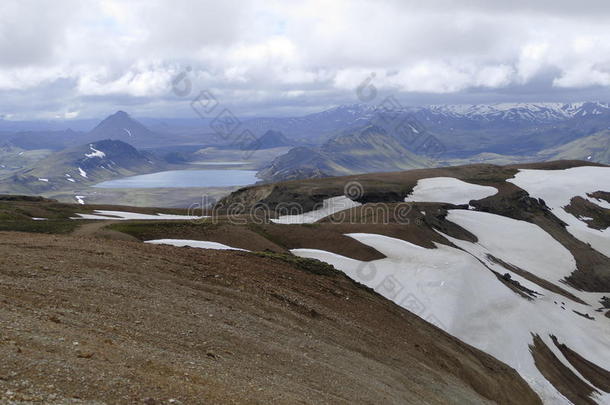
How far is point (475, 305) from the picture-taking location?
50.8 m

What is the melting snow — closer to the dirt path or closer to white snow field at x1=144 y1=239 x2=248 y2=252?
white snow field at x1=144 y1=239 x2=248 y2=252

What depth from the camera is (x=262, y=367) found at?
61.7 feet

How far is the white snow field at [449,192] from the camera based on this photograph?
118894mm

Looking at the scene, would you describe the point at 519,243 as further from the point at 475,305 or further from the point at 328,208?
the point at 475,305

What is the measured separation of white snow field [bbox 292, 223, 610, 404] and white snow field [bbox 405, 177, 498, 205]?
166 ft

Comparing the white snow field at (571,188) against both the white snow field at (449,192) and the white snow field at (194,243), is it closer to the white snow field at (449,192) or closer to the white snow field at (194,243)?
the white snow field at (449,192)

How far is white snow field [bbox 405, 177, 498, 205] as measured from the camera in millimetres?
118894

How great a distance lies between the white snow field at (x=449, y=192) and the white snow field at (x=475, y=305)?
50.7 meters

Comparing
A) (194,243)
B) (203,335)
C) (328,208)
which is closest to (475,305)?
(194,243)

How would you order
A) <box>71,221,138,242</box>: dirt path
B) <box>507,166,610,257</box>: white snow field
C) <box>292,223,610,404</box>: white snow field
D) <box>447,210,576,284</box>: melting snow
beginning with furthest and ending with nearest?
<box>507,166,610,257</box>: white snow field
<box>447,210,576,284</box>: melting snow
<box>292,223,610,404</box>: white snow field
<box>71,221,138,242</box>: dirt path

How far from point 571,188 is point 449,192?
44237 mm

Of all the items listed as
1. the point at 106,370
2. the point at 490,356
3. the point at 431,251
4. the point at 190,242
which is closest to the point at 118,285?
the point at 106,370

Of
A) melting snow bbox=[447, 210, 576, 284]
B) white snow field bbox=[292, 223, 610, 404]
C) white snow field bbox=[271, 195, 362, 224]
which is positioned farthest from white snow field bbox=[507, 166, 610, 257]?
white snow field bbox=[271, 195, 362, 224]

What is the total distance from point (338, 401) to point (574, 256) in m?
92.7
